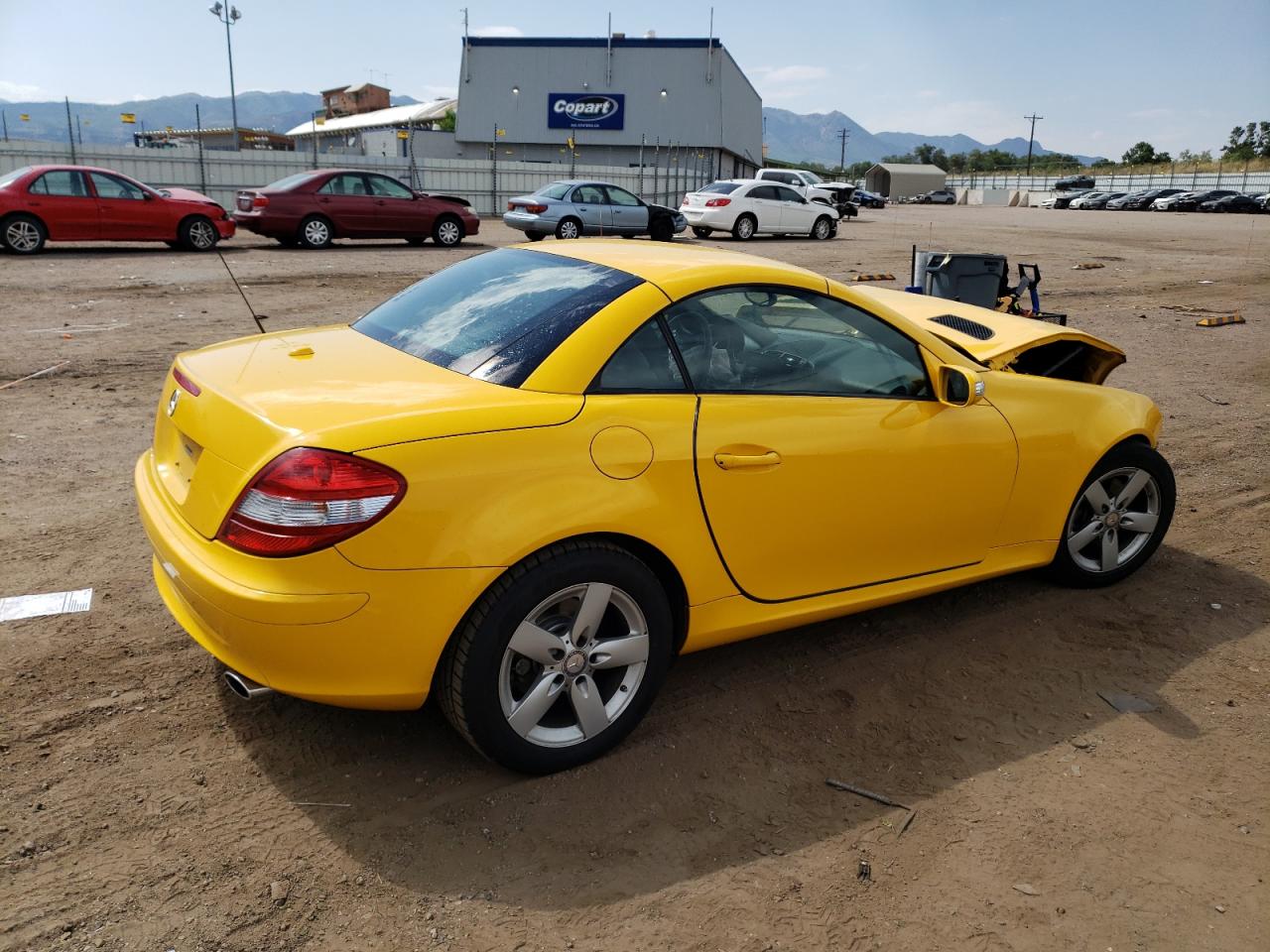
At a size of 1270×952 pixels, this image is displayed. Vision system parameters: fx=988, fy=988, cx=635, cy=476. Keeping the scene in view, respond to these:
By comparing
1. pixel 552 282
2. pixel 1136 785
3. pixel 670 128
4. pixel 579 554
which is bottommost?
pixel 1136 785

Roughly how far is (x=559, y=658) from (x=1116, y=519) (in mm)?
2880

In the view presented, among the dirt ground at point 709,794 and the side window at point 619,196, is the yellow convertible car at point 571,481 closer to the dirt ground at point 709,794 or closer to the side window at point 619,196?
the dirt ground at point 709,794

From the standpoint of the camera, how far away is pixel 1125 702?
3.58 m

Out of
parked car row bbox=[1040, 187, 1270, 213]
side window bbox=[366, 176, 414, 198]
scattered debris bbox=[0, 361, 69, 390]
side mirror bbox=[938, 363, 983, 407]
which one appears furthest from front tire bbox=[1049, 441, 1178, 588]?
parked car row bbox=[1040, 187, 1270, 213]

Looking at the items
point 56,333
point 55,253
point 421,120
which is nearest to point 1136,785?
point 56,333

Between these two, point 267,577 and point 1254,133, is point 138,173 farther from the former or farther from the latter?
point 1254,133

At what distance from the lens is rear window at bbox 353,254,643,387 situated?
10.0ft

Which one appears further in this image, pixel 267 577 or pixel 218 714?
pixel 218 714

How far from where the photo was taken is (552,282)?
3.40 metres

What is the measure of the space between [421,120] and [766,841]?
79266 mm

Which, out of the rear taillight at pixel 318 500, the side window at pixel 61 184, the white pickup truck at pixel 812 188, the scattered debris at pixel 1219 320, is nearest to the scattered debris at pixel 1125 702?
the rear taillight at pixel 318 500

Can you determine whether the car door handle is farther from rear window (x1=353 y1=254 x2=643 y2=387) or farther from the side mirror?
the side mirror

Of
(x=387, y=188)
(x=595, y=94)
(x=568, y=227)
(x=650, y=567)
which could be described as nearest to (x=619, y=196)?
(x=568, y=227)

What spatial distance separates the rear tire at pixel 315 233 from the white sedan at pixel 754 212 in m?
9.30
